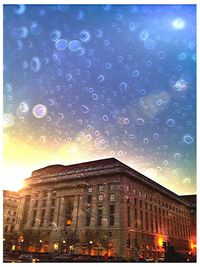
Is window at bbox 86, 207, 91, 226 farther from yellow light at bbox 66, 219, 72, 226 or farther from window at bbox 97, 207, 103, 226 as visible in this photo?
yellow light at bbox 66, 219, 72, 226

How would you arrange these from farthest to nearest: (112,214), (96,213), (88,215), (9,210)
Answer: (9,210)
(88,215)
(96,213)
(112,214)

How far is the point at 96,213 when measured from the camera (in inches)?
1447

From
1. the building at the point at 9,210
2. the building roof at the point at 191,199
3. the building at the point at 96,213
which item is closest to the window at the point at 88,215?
the building at the point at 96,213

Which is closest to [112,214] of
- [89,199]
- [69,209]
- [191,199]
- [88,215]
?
[88,215]

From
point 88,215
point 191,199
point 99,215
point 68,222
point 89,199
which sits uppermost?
point 89,199

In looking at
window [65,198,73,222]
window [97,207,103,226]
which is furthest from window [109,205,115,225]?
window [65,198,73,222]

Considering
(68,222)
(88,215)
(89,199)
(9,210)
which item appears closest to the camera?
(88,215)

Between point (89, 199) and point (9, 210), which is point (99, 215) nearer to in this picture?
point (89, 199)

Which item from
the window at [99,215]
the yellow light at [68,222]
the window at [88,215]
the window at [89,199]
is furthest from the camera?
the yellow light at [68,222]

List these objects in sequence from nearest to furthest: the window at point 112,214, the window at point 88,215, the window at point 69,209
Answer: the window at point 112,214
the window at point 88,215
the window at point 69,209

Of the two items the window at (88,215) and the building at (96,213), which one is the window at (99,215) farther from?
the window at (88,215)

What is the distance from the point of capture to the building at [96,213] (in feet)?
112

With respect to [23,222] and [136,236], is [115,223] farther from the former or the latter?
[23,222]

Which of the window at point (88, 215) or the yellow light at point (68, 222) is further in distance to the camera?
the yellow light at point (68, 222)
